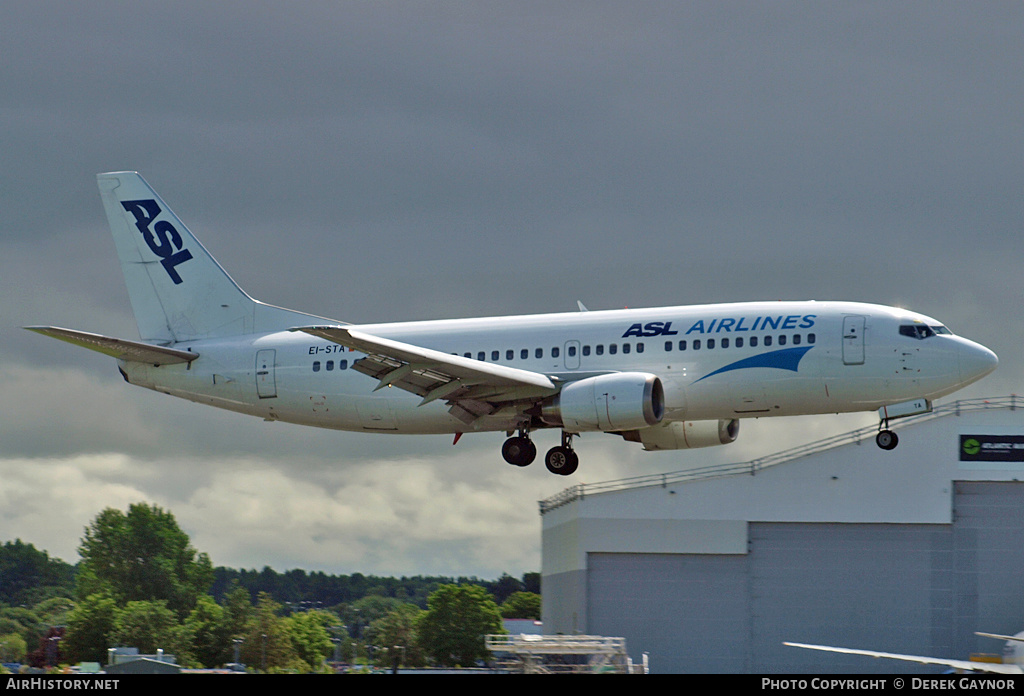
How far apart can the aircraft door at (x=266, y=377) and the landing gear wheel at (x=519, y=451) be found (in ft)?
28.8

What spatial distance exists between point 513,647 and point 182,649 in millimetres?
41402

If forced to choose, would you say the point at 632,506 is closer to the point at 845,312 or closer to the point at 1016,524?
the point at 1016,524

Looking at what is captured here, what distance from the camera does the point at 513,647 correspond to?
5209 cm

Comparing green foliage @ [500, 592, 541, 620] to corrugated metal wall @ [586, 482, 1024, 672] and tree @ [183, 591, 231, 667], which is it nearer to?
tree @ [183, 591, 231, 667]

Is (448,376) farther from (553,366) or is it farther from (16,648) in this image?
(16,648)

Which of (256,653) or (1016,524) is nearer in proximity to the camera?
(1016,524)

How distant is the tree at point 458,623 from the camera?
9443 centimetres

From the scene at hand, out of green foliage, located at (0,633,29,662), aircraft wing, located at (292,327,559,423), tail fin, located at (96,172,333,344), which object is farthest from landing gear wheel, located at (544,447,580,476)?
green foliage, located at (0,633,29,662)

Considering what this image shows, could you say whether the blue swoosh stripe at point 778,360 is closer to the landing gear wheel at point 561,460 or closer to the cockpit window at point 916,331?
the cockpit window at point 916,331

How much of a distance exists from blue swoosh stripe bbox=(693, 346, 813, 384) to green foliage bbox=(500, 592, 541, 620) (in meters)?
114

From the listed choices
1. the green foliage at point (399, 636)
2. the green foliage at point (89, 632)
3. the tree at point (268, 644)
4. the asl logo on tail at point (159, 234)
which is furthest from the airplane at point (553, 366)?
the green foliage at point (89, 632)
